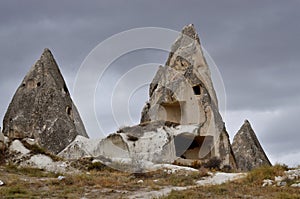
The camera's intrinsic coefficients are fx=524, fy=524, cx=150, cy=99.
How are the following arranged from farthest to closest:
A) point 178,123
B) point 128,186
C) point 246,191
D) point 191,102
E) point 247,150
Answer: point 247,150, point 191,102, point 178,123, point 128,186, point 246,191

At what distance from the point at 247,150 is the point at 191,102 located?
10357 mm

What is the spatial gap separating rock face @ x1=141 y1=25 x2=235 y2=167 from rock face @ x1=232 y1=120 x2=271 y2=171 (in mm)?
6507

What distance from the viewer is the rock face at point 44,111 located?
30922 mm

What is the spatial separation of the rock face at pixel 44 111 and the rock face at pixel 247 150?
11.4 meters

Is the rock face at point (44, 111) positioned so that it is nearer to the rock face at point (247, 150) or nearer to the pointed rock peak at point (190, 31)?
the pointed rock peak at point (190, 31)

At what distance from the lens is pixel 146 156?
23938 millimetres

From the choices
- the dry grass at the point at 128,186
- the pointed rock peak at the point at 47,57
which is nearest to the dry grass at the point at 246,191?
the dry grass at the point at 128,186

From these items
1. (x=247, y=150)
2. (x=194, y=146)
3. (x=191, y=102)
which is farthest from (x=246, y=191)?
(x=247, y=150)

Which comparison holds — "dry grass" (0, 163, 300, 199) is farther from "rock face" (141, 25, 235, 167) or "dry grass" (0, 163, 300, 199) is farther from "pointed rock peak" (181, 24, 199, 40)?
"pointed rock peak" (181, 24, 199, 40)

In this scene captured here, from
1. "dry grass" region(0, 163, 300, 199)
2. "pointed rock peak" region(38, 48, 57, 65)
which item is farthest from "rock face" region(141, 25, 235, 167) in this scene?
"dry grass" region(0, 163, 300, 199)

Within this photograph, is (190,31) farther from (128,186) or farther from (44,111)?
(128,186)

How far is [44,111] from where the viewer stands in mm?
31891

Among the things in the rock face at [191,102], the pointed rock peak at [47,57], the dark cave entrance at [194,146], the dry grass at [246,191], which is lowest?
the dry grass at [246,191]

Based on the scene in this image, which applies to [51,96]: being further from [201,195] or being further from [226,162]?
[201,195]
